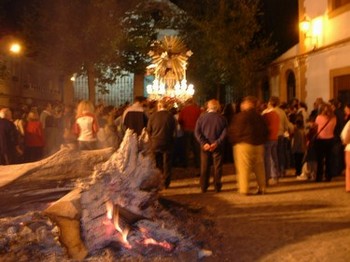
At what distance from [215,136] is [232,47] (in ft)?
49.2

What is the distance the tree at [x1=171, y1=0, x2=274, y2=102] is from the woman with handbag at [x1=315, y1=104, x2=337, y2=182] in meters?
12.9

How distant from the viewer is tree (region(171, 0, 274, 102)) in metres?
24.3

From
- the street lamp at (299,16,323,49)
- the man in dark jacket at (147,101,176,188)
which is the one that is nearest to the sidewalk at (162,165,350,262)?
the man in dark jacket at (147,101,176,188)

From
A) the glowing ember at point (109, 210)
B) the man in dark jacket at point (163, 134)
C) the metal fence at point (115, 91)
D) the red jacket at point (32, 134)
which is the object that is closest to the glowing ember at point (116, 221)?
the glowing ember at point (109, 210)

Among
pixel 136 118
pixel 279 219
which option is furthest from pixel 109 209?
pixel 136 118

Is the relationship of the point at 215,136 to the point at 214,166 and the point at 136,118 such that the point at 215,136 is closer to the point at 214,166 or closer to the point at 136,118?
the point at 214,166

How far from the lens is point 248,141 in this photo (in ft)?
32.2

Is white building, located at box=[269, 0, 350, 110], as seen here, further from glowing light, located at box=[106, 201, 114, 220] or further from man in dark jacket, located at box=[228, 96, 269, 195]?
glowing light, located at box=[106, 201, 114, 220]

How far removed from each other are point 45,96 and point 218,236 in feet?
74.5

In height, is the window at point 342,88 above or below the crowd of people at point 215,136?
above

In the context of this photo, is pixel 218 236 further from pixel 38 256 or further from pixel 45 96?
pixel 45 96

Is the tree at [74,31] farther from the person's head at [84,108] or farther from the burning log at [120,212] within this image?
the burning log at [120,212]

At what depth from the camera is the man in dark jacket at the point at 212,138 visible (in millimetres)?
10188

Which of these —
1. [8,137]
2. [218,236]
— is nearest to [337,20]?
[8,137]
